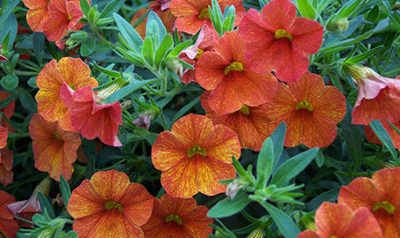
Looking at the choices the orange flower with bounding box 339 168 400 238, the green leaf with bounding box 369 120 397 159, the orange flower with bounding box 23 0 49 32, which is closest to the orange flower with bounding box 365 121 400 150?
the green leaf with bounding box 369 120 397 159

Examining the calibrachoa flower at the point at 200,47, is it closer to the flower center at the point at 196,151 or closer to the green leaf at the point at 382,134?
the flower center at the point at 196,151

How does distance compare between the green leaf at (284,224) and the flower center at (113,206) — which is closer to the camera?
the green leaf at (284,224)

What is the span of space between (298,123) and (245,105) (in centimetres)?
13

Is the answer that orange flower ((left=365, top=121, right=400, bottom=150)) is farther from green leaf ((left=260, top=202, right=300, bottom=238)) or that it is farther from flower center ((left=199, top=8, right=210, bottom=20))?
flower center ((left=199, top=8, right=210, bottom=20))

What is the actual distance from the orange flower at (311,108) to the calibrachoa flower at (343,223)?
318 millimetres

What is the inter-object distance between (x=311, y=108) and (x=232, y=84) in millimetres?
203

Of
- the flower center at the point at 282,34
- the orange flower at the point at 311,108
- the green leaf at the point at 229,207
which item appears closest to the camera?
the green leaf at the point at 229,207

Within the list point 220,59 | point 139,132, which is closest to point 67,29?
point 139,132

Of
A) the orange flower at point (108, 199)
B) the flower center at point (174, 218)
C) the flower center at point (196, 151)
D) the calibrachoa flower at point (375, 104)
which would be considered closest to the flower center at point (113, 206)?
the orange flower at point (108, 199)

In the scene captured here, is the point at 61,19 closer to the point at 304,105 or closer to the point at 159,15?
the point at 159,15

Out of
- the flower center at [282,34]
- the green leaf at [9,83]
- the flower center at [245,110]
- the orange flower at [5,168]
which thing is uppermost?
the flower center at [282,34]

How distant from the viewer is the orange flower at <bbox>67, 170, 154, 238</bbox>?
5.03ft

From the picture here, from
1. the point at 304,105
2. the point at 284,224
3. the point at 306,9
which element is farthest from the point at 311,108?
the point at 284,224

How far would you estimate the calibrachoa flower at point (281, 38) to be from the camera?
1.35m
